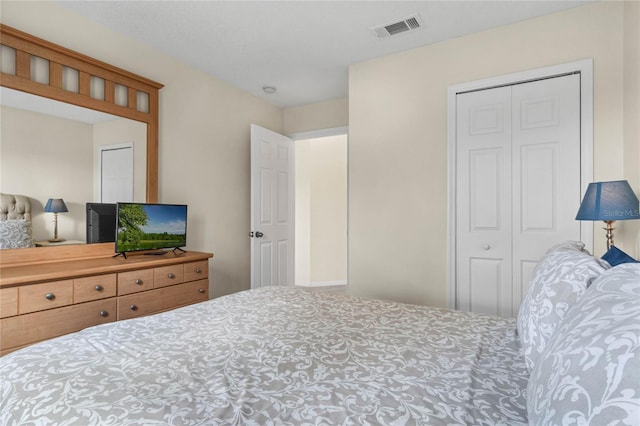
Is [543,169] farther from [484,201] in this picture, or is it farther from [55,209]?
[55,209]

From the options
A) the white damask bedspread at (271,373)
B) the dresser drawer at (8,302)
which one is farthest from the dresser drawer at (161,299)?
the white damask bedspread at (271,373)

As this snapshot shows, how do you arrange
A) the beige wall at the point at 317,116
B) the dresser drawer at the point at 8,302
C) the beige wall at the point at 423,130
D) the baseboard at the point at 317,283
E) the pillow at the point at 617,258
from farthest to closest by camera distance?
the baseboard at the point at 317,283 < the beige wall at the point at 317,116 < the beige wall at the point at 423,130 < the dresser drawer at the point at 8,302 < the pillow at the point at 617,258

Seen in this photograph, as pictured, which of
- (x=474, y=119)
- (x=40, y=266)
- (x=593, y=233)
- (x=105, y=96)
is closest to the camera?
(x=40, y=266)

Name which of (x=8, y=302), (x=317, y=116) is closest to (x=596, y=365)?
(x=8, y=302)

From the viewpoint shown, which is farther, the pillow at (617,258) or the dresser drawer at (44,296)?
the dresser drawer at (44,296)

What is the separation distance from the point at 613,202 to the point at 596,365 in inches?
68.4

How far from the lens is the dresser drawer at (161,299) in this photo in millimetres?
2160

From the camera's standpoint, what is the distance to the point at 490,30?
2.70 meters

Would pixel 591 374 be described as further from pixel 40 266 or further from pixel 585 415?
pixel 40 266

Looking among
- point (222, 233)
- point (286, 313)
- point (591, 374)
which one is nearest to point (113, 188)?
point (222, 233)

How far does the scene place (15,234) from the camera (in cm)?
205

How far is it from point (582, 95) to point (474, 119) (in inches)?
28.1

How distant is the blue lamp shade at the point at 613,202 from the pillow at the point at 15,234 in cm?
335

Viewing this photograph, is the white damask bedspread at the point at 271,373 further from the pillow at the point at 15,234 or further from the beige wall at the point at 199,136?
the beige wall at the point at 199,136
